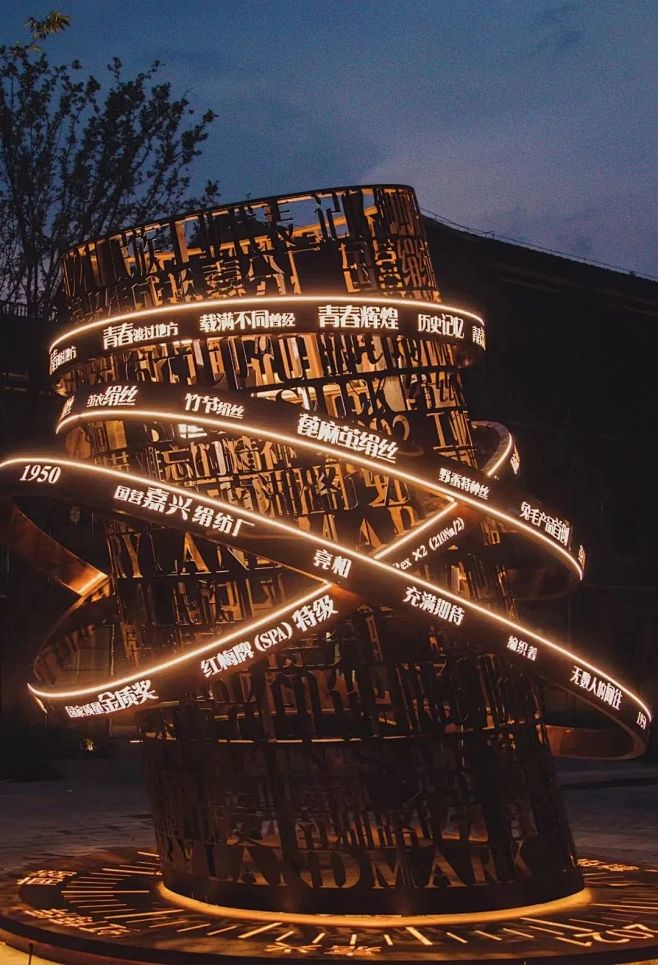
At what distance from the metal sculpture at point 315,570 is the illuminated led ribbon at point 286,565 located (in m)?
0.02

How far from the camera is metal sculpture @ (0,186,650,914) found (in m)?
9.59

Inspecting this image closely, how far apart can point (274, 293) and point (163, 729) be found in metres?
3.56

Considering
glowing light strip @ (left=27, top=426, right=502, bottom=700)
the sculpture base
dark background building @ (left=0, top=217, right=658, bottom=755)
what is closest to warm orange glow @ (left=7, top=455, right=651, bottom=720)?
glowing light strip @ (left=27, top=426, right=502, bottom=700)

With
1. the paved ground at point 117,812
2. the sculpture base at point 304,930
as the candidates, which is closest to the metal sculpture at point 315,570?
the sculpture base at point 304,930

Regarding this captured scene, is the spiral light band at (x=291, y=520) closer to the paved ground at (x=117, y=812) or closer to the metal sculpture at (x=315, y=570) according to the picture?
the metal sculpture at (x=315, y=570)

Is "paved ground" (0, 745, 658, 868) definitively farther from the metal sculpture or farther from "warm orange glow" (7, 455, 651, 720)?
"warm orange glow" (7, 455, 651, 720)

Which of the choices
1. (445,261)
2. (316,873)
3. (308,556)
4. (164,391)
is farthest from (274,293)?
(445,261)

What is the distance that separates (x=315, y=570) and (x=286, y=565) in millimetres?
221

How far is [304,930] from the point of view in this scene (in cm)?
950

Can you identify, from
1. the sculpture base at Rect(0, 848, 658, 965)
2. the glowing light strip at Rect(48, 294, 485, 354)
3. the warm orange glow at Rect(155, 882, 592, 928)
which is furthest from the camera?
the glowing light strip at Rect(48, 294, 485, 354)

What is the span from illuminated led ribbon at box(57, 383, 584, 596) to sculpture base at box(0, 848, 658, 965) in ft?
8.42

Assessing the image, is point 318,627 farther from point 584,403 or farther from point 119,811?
point 584,403

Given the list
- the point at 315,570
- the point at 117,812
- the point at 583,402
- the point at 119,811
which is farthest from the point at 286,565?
the point at 583,402

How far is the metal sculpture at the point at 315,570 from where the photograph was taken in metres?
9.59
